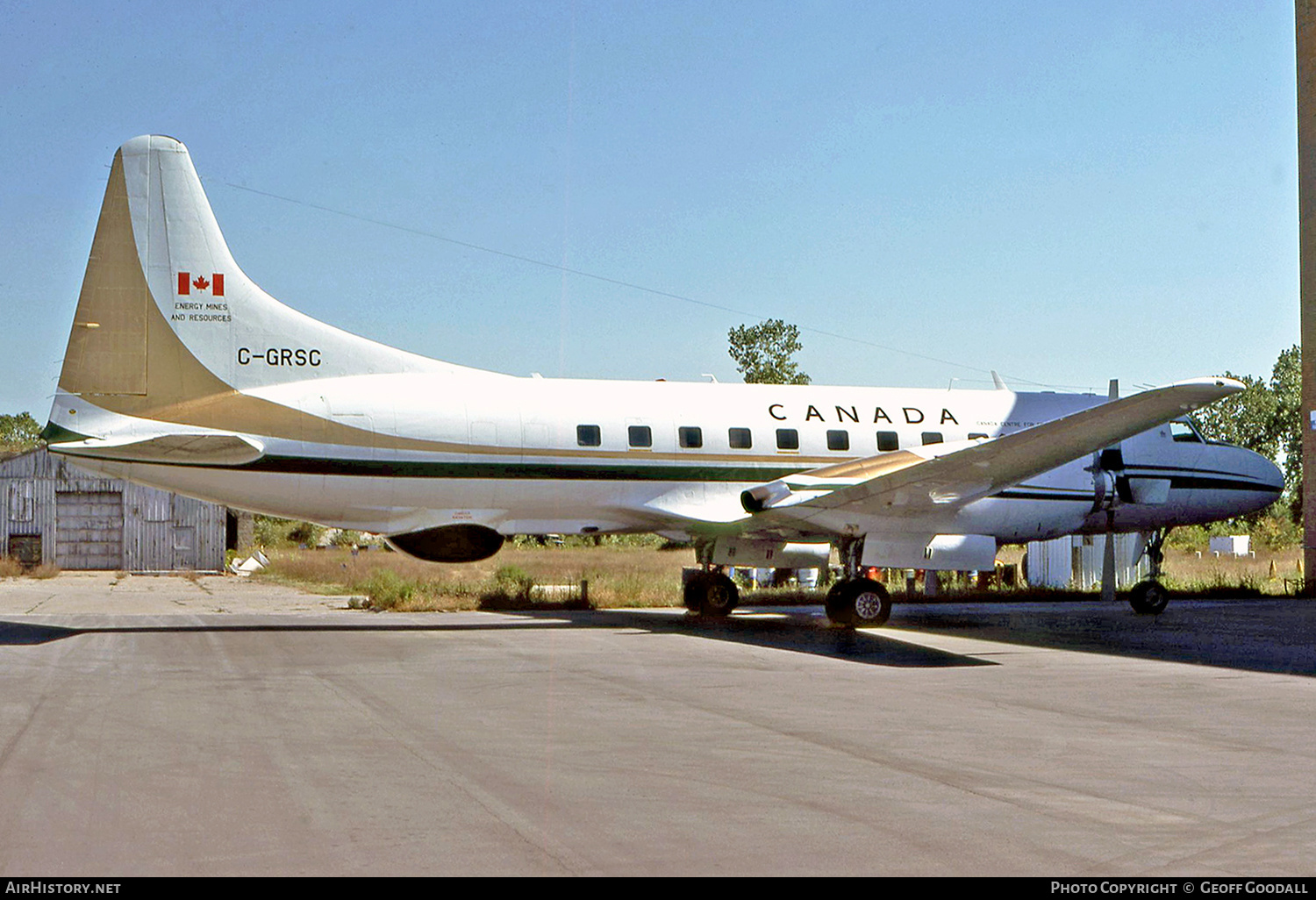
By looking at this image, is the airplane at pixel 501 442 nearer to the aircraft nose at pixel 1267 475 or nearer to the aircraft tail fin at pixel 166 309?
the aircraft tail fin at pixel 166 309

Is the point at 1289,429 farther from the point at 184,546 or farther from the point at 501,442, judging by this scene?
the point at 501,442

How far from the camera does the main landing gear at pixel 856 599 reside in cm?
1959

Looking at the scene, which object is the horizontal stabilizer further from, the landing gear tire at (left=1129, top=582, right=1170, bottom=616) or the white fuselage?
the landing gear tire at (left=1129, top=582, right=1170, bottom=616)

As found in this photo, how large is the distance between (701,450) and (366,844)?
1556 cm

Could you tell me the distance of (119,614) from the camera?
22938 millimetres

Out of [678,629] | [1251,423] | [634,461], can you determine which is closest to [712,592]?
[678,629]

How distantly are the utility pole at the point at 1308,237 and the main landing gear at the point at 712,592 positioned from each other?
58.4 ft

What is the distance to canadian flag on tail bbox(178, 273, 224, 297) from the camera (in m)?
18.6

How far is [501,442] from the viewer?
19859mm

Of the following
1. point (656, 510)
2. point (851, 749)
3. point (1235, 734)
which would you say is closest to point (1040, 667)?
point (1235, 734)

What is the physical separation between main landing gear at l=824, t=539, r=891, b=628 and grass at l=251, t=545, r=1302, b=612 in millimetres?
6906

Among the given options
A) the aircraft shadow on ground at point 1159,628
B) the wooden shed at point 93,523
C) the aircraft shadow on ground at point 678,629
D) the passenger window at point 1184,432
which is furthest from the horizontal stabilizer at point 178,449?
the wooden shed at point 93,523

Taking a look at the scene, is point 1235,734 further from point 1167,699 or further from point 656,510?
point 656,510

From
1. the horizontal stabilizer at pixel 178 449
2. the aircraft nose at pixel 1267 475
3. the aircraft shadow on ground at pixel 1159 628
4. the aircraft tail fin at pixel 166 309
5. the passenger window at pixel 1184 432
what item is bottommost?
the aircraft shadow on ground at pixel 1159 628
